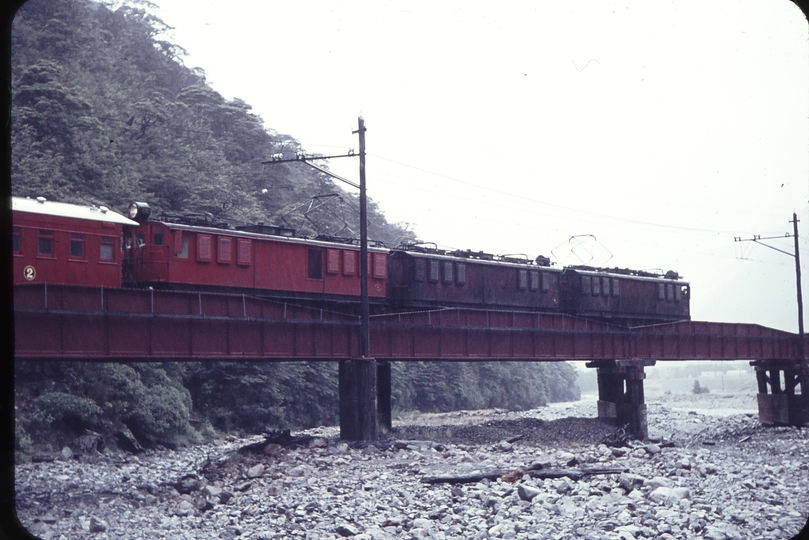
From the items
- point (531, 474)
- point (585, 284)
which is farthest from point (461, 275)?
point (531, 474)

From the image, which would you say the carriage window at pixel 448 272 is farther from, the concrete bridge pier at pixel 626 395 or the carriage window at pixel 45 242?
the carriage window at pixel 45 242

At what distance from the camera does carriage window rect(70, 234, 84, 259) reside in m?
24.9

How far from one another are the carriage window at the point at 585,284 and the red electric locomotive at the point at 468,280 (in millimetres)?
1539

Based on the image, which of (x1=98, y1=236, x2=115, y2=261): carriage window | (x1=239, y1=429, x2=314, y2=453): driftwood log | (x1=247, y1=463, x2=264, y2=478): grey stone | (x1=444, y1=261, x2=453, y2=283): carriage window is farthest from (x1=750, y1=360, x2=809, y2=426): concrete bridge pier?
(x1=98, y1=236, x2=115, y2=261): carriage window

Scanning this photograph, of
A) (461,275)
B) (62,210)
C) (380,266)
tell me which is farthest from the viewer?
(461,275)

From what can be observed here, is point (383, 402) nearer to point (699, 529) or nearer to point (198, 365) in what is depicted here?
point (198, 365)

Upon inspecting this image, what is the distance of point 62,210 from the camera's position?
24.9m

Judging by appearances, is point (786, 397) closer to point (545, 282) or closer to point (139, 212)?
point (545, 282)

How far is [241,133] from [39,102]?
32.0 metres

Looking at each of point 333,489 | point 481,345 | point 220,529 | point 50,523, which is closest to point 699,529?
point 333,489

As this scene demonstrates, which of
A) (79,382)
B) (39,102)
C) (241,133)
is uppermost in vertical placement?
(241,133)

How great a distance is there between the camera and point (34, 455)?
2830 cm

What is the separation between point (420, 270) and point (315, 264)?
677 cm

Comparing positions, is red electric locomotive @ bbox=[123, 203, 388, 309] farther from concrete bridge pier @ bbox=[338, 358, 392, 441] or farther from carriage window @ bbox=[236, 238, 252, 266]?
concrete bridge pier @ bbox=[338, 358, 392, 441]
